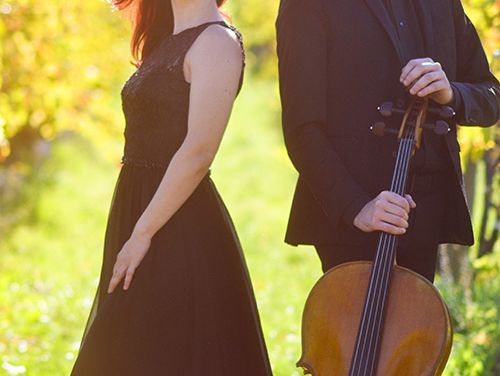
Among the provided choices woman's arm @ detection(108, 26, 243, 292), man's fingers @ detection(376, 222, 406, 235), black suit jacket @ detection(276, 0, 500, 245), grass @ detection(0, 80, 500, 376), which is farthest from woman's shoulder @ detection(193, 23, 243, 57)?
grass @ detection(0, 80, 500, 376)

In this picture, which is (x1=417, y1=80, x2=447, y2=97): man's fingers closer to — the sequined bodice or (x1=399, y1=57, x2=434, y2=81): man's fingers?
(x1=399, y1=57, x2=434, y2=81): man's fingers

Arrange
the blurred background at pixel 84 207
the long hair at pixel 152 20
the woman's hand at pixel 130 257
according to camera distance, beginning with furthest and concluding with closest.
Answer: the blurred background at pixel 84 207 → the long hair at pixel 152 20 → the woman's hand at pixel 130 257

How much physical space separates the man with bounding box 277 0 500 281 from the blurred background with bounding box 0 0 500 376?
0.99 metres

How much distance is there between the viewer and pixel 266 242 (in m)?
11.3

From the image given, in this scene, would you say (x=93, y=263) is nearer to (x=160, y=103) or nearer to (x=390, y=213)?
(x=160, y=103)

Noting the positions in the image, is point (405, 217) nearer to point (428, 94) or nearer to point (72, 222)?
point (428, 94)

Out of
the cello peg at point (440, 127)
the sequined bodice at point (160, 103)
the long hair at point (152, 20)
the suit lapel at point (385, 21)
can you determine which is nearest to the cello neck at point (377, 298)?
the cello peg at point (440, 127)

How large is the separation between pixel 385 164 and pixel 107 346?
3.40 feet

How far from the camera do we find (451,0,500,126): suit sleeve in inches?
133

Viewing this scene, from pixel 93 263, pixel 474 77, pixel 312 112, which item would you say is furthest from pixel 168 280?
pixel 93 263

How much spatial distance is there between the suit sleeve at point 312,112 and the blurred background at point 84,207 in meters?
0.93

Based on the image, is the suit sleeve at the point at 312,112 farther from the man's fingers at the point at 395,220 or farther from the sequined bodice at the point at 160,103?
the sequined bodice at the point at 160,103

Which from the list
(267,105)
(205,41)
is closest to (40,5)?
(205,41)

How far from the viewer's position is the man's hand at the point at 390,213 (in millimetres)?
3053
